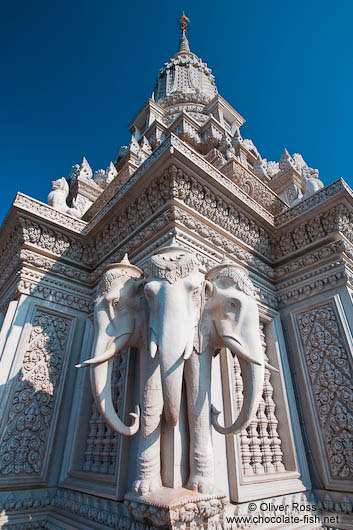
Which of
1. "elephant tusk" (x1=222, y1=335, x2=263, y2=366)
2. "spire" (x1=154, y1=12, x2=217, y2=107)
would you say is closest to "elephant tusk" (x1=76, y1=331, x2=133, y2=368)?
"elephant tusk" (x1=222, y1=335, x2=263, y2=366)

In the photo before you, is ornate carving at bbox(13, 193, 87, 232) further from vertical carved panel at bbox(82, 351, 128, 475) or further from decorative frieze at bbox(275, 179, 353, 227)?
decorative frieze at bbox(275, 179, 353, 227)

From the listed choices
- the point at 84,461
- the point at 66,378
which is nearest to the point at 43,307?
the point at 66,378

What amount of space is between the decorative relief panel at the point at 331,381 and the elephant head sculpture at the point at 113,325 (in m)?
2.23

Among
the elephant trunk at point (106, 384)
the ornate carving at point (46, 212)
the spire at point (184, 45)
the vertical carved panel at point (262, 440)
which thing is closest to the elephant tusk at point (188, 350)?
the elephant trunk at point (106, 384)

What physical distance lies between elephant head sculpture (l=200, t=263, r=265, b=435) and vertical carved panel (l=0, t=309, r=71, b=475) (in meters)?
2.24

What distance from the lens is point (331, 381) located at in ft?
10.8

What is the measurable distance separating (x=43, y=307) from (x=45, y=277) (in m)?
0.43

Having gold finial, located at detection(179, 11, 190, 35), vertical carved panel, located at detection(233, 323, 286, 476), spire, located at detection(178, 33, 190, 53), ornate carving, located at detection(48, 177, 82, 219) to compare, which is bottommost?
vertical carved panel, located at detection(233, 323, 286, 476)

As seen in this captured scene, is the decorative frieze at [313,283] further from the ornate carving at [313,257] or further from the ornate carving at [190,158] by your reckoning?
the ornate carving at [190,158]

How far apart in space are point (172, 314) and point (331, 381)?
2.25 metres

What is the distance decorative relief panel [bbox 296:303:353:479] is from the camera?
3.01 meters

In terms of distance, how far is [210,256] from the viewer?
3.48m

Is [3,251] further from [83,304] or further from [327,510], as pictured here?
[327,510]

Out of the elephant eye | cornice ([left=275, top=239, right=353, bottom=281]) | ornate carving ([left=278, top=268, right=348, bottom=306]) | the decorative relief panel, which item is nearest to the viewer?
the elephant eye
